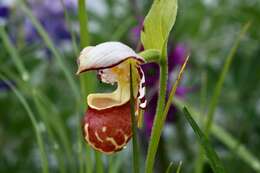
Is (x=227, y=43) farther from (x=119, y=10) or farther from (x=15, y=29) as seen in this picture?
(x=15, y=29)

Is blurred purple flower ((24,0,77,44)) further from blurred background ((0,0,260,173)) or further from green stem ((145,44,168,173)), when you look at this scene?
green stem ((145,44,168,173))

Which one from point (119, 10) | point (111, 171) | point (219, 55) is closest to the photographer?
point (111, 171)

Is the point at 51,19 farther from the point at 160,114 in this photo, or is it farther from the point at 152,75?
the point at 160,114

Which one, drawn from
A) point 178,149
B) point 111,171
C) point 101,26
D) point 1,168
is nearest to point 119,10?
point 101,26

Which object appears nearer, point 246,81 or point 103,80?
point 103,80

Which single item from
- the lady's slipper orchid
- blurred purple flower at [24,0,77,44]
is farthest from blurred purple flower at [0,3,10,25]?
the lady's slipper orchid

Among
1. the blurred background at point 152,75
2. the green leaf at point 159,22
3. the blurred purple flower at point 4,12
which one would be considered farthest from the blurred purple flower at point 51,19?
the green leaf at point 159,22

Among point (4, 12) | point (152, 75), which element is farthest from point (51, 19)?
point (152, 75)
